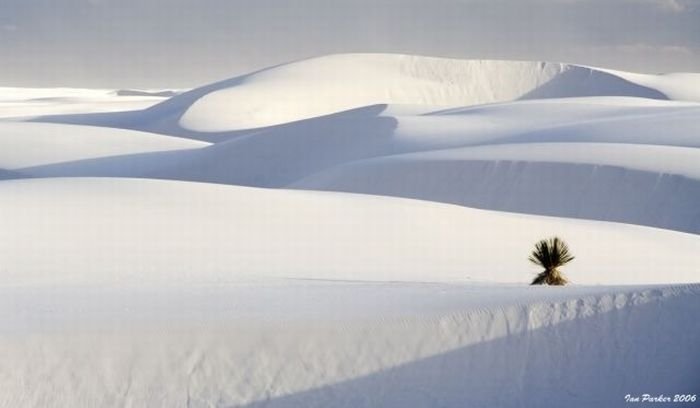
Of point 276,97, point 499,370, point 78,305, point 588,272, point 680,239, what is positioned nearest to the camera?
point 499,370

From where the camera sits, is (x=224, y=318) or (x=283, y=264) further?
(x=283, y=264)

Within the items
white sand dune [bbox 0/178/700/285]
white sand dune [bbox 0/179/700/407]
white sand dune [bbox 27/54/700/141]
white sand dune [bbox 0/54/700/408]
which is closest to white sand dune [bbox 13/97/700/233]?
white sand dune [bbox 0/54/700/408]

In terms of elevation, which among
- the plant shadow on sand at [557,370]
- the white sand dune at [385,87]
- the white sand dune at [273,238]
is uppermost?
the white sand dune at [385,87]

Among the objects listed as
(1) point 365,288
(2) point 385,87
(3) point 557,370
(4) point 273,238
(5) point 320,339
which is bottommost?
(3) point 557,370

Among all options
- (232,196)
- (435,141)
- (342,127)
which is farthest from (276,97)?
(232,196)

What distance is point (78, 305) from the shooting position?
472 inches

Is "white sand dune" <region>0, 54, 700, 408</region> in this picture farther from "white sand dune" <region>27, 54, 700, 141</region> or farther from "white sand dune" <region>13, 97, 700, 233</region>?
"white sand dune" <region>27, 54, 700, 141</region>

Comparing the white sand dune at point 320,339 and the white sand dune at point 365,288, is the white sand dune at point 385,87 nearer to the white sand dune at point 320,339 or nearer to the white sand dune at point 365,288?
the white sand dune at point 365,288

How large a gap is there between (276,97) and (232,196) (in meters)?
75.4

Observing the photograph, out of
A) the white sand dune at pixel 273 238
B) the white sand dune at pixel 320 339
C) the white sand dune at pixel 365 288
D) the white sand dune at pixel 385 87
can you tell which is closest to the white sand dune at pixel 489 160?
the white sand dune at pixel 365 288

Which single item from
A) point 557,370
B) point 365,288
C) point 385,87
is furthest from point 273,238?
point 385,87

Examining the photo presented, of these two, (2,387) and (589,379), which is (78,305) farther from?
(589,379)

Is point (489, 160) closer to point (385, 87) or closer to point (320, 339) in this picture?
point (320, 339)

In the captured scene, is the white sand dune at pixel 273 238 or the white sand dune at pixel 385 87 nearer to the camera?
the white sand dune at pixel 273 238
